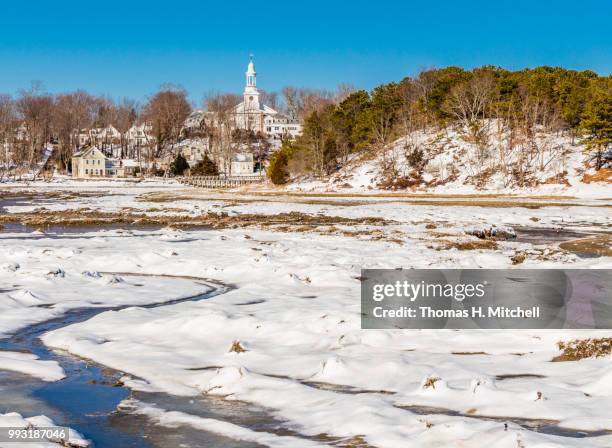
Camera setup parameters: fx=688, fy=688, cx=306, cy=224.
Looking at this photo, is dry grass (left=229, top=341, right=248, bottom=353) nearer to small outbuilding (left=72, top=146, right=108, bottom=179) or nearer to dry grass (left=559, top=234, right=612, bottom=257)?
dry grass (left=559, top=234, right=612, bottom=257)

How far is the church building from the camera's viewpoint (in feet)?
529

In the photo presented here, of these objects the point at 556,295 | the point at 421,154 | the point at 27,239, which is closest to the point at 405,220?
the point at 27,239

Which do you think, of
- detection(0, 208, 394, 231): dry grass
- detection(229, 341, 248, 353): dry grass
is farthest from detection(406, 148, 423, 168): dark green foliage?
detection(229, 341, 248, 353): dry grass

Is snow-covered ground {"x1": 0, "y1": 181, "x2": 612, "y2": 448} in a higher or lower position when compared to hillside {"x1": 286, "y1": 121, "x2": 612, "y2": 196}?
lower

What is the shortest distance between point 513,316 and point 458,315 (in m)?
0.91

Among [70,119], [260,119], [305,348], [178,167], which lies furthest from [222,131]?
[305,348]

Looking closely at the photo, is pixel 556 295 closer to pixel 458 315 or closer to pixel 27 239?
pixel 458 315

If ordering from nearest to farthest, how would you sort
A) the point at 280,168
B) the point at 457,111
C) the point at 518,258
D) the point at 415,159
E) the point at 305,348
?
the point at 305,348 < the point at 518,258 < the point at 415,159 < the point at 280,168 < the point at 457,111

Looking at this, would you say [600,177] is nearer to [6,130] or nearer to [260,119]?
[6,130]

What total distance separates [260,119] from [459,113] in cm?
9134

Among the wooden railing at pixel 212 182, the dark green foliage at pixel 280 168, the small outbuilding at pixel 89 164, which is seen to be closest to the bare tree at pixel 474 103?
the dark green foliage at pixel 280 168

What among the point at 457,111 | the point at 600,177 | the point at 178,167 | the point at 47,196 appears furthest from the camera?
the point at 178,167

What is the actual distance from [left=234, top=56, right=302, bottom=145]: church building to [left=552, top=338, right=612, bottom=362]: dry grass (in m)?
144

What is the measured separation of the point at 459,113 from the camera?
81.9 metres
